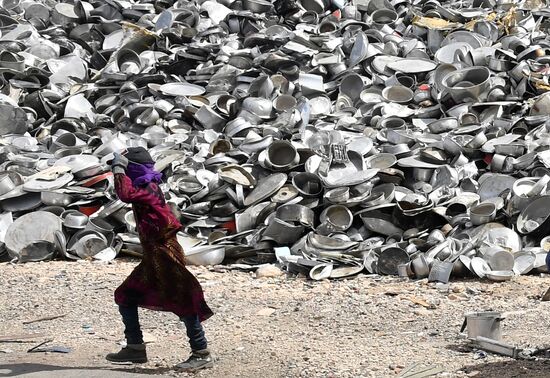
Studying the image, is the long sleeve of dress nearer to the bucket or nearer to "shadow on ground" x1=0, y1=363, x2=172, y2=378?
"shadow on ground" x1=0, y1=363, x2=172, y2=378

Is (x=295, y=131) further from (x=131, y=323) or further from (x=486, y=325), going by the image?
(x=131, y=323)

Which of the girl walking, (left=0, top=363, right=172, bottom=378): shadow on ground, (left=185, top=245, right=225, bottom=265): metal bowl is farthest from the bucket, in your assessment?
(left=185, top=245, right=225, bottom=265): metal bowl

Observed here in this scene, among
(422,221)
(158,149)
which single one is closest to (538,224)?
(422,221)

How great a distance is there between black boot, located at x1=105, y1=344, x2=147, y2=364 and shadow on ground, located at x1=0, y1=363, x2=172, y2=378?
6 cm

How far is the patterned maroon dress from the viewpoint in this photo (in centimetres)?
549

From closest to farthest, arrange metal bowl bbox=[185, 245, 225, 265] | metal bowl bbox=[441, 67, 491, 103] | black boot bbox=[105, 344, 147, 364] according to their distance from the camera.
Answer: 1. black boot bbox=[105, 344, 147, 364]
2. metal bowl bbox=[185, 245, 225, 265]
3. metal bowl bbox=[441, 67, 491, 103]

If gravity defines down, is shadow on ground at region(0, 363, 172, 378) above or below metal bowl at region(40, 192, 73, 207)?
above

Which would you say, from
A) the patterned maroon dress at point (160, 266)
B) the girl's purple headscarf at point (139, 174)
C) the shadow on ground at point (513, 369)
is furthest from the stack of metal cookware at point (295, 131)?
the girl's purple headscarf at point (139, 174)

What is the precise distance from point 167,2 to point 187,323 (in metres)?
9.33

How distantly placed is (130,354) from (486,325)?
2021mm

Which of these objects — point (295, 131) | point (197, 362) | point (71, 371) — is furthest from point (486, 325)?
point (295, 131)

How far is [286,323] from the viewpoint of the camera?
22.2 ft

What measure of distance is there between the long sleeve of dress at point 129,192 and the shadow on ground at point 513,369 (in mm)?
1905

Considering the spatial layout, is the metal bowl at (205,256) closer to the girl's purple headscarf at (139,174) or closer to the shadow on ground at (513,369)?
the girl's purple headscarf at (139,174)
